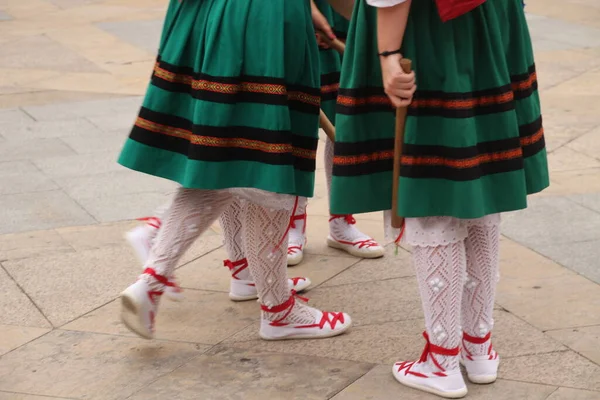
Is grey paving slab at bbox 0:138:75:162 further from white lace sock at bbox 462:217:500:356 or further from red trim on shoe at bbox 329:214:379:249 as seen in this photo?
white lace sock at bbox 462:217:500:356

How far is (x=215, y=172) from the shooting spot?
3.45 m

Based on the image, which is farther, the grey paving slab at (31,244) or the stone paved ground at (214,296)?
the grey paving slab at (31,244)

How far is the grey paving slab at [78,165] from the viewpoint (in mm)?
5926

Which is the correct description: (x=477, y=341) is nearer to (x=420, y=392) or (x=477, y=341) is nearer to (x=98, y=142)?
(x=420, y=392)

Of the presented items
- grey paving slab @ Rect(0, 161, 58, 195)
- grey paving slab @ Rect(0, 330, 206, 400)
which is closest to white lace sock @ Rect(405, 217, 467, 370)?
grey paving slab @ Rect(0, 330, 206, 400)

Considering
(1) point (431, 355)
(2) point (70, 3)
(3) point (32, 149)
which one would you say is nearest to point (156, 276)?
(1) point (431, 355)

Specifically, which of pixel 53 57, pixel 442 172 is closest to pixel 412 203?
pixel 442 172

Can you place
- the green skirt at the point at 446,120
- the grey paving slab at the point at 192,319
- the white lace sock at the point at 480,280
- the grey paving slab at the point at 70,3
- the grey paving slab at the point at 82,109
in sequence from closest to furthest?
the green skirt at the point at 446,120
the white lace sock at the point at 480,280
the grey paving slab at the point at 192,319
the grey paving slab at the point at 82,109
the grey paving slab at the point at 70,3

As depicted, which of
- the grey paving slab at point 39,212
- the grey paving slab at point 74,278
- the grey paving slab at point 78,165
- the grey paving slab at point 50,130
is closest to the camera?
the grey paving slab at point 74,278

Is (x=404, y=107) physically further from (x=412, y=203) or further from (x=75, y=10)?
(x=75, y=10)

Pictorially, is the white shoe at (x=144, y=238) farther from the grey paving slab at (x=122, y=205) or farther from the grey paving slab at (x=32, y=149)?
the grey paving slab at (x=32, y=149)

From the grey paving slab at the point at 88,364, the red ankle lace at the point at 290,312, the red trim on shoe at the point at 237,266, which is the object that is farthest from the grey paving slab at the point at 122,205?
the red ankle lace at the point at 290,312

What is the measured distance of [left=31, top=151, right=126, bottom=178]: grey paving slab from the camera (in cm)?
593

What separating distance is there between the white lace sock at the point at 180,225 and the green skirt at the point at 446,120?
0.53 m
